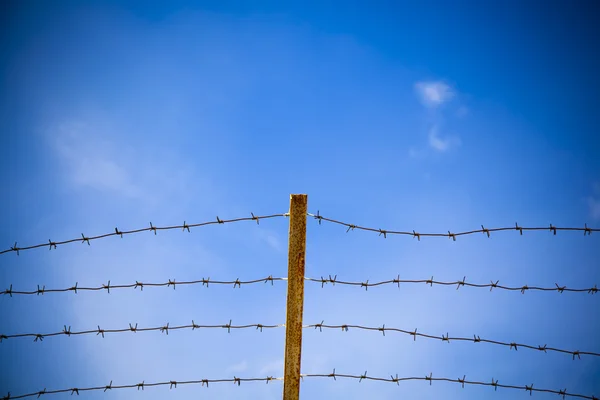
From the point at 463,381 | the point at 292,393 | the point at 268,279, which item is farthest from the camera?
the point at 463,381

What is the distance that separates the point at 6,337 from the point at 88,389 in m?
1.07

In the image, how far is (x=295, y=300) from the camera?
3660mm

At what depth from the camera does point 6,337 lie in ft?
13.0

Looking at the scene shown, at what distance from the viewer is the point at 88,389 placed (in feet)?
12.5

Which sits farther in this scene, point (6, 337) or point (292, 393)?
point (6, 337)

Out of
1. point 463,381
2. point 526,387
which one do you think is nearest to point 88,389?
point 463,381

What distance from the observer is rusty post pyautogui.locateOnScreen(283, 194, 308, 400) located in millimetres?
3609

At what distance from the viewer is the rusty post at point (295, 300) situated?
3.61 m

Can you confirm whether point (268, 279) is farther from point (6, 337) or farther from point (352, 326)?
point (6, 337)

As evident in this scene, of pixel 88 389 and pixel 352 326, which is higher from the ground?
pixel 352 326

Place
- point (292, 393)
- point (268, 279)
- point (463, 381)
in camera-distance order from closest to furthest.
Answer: point (292, 393) < point (268, 279) < point (463, 381)

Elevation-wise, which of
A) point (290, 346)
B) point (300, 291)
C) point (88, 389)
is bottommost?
point (88, 389)

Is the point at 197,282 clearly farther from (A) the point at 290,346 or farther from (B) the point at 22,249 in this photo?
(B) the point at 22,249

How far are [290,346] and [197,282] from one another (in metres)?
1.21
